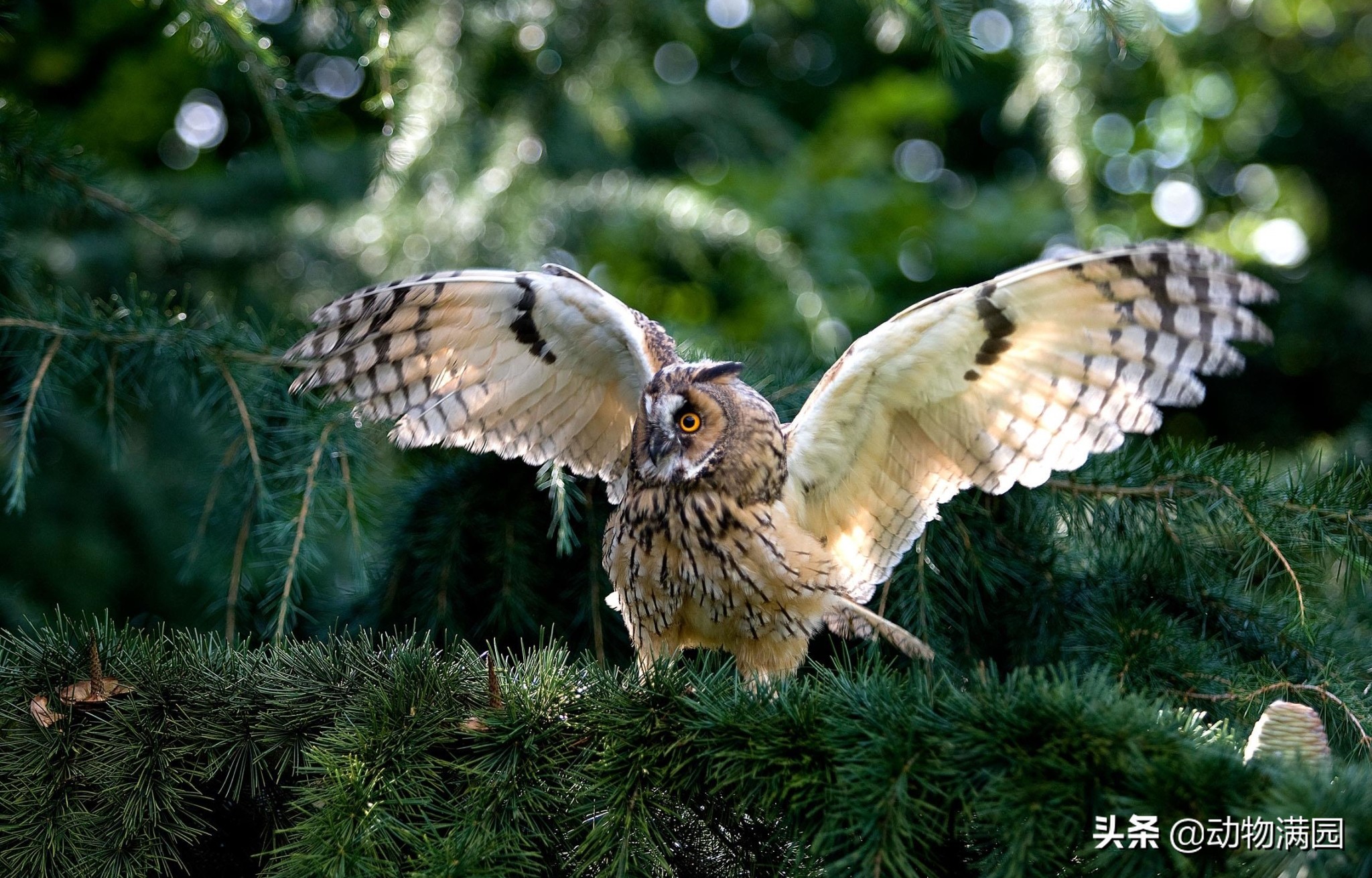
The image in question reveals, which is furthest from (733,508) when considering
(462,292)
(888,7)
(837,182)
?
(837,182)

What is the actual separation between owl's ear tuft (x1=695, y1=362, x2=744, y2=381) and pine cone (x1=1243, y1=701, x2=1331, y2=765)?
42.4 inches

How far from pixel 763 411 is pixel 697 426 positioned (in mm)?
142

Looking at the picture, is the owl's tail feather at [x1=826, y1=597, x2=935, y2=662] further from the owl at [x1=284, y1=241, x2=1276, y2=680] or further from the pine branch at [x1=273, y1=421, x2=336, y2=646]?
the pine branch at [x1=273, y1=421, x2=336, y2=646]

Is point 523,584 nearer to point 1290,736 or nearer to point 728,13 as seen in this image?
point 1290,736

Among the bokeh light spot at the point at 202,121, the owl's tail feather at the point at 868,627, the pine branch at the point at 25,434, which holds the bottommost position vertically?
the owl's tail feather at the point at 868,627

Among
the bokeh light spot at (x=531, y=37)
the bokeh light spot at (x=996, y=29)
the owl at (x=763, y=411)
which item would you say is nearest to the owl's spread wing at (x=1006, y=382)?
the owl at (x=763, y=411)

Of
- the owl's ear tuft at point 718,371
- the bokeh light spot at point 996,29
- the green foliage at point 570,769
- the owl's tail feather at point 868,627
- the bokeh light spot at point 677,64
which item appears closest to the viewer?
the green foliage at point 570,769

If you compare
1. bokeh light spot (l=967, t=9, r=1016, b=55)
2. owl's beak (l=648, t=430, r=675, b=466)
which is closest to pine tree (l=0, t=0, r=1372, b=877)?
bokeh light spot (l=967, t=9, r=1016, b=55)

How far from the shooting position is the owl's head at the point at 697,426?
6.19ft

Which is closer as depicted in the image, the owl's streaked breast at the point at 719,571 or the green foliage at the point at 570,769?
the green foliage at the point at 570,769

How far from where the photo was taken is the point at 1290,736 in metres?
1.26

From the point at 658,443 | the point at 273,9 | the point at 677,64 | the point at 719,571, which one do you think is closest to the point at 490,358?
the point at 658,443

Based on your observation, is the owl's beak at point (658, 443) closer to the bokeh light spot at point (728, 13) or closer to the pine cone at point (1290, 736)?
the pine cone at point (1290, 736)

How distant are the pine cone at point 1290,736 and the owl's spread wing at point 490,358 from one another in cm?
124
